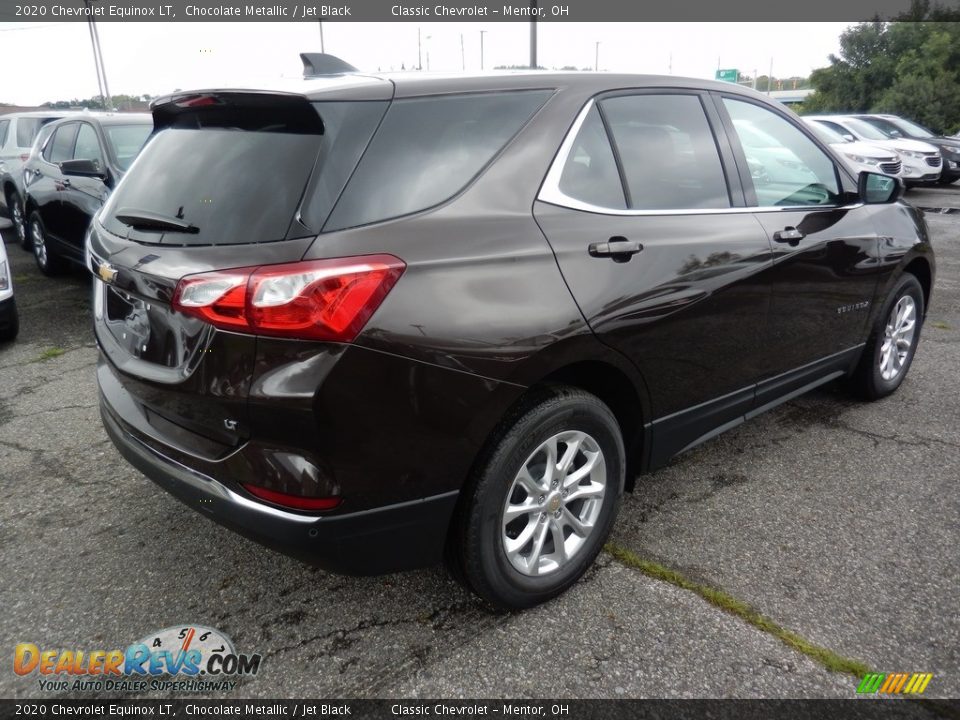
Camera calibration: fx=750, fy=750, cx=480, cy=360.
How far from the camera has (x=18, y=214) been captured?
921cm

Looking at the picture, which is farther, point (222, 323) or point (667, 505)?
point (667, 505)

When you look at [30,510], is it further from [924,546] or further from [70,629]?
[924,546]

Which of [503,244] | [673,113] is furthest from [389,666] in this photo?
[673,113]

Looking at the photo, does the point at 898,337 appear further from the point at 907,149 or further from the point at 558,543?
the point at 907,149

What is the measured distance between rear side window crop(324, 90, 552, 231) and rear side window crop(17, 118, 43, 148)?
10246 mm

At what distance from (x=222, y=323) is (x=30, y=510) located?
1.83 meters

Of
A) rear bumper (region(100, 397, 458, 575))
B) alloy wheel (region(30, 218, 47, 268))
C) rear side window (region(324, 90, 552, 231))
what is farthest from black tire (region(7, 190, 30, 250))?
rear side window (region(324, 90, 552, 231))

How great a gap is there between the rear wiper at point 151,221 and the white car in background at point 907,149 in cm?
1565

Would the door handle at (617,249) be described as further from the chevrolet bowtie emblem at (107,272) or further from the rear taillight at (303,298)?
the chevrolet bowtie emblem at (107,272)

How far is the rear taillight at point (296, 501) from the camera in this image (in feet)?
6.48

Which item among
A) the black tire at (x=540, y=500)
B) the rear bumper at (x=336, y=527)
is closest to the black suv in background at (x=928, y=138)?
the black tire at (x=540, y=500)

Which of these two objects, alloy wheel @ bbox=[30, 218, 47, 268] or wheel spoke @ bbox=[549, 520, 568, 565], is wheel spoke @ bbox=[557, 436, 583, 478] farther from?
alloy wheel @ bbox=[30, 218, 47, 268]

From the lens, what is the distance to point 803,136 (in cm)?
352

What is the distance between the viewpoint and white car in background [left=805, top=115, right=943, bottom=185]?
15320 mm
